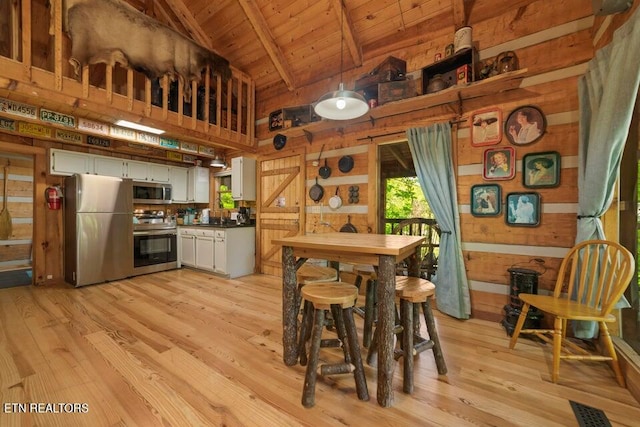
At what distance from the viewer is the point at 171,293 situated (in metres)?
3.37

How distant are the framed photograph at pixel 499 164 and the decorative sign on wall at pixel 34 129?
574cm

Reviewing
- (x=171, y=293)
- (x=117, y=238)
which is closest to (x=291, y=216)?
(x=171, y=293)

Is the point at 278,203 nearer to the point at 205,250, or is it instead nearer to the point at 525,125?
the point at 205,250

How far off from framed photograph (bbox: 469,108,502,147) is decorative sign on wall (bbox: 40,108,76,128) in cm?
496

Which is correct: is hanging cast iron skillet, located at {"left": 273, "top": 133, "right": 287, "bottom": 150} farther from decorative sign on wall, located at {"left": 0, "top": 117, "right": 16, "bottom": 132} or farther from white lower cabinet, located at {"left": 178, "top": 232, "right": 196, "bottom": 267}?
decorative sign on wall, located at {"left": 0, "top": 117, "right": 16, "bottom": 132}

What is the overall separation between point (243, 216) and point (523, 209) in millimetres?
4093

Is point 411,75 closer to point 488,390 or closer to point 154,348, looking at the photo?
point 488,390

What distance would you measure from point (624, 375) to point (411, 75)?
3217 millimetres

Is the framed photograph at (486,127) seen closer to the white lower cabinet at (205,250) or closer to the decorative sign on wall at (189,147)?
the white lower cabinet at (205,250)

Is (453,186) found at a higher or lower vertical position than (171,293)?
higher

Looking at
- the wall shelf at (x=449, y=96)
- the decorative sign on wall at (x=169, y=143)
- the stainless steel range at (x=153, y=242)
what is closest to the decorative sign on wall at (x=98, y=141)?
the decorative sign on wall at (x=169, y=143)

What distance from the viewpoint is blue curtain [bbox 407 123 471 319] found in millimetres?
2645

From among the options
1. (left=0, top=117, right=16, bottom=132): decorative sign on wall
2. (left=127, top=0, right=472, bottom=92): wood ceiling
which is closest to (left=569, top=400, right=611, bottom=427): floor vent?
(left=127, top=0, right=472, bottom=92): wood ceiling

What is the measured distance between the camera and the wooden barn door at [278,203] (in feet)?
13.4
